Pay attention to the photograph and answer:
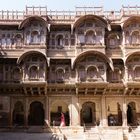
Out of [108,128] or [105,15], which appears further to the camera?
[105,15]

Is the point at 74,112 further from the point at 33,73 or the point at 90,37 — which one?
the point at 90,37

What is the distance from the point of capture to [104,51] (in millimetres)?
34250

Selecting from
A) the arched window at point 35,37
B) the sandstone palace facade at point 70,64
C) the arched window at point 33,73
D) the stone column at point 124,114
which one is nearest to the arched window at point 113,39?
the sandstone palace facade at point 70,64

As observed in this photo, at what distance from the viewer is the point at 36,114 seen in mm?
36000

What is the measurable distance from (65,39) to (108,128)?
857 cm

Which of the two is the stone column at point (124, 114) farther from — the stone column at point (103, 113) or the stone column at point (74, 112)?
the stone column at point (74, 112)

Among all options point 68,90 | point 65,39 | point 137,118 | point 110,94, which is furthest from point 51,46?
point 137,118

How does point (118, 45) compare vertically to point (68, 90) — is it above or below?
above

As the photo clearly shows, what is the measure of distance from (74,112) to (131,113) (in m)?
5.67

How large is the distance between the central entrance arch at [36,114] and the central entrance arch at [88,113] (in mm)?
3703

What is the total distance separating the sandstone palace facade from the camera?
33594mm

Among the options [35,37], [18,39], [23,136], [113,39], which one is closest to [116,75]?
[113,39]

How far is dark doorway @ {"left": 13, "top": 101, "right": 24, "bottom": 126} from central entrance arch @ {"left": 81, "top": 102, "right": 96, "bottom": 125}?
5372mm

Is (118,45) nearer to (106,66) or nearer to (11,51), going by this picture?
(106,66)
